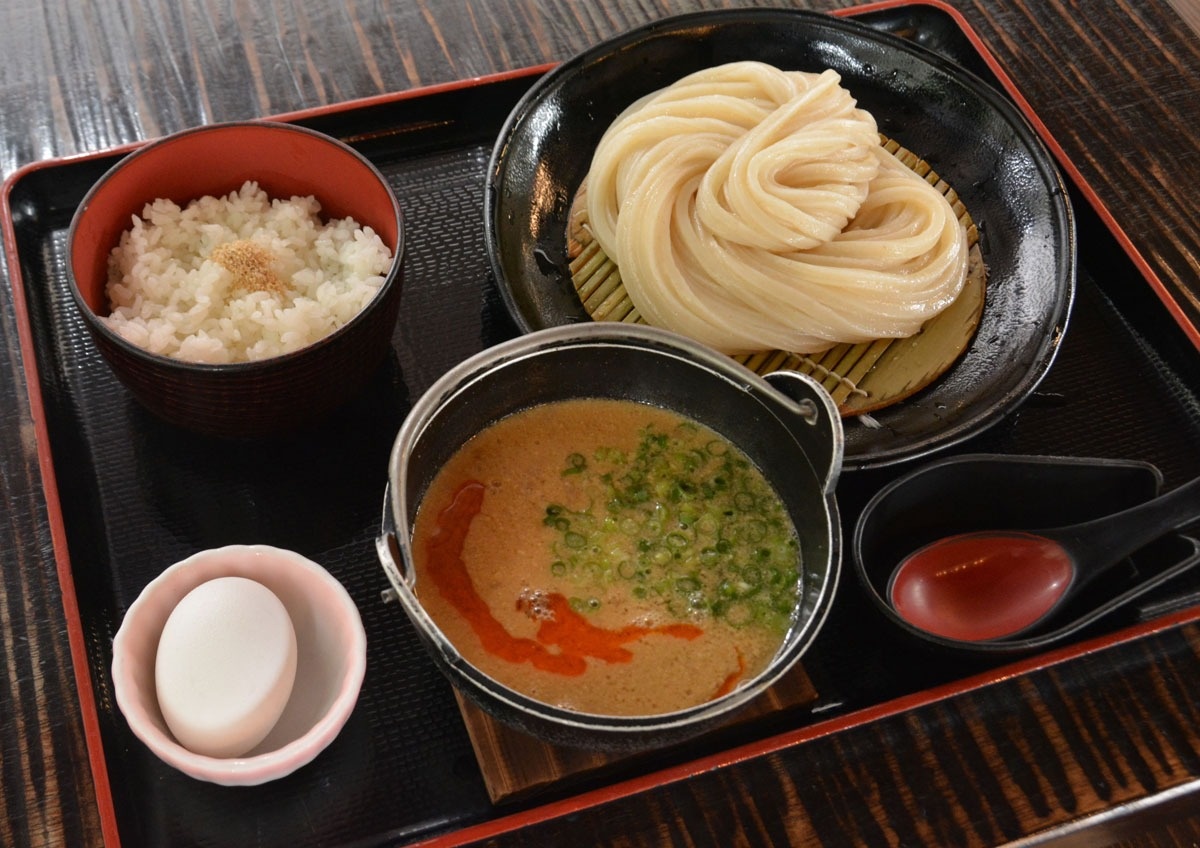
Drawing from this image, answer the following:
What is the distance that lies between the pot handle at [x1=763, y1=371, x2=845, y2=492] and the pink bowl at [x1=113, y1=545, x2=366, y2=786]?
2.35 feet

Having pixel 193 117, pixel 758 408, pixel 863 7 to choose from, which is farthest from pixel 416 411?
pixel 863 7

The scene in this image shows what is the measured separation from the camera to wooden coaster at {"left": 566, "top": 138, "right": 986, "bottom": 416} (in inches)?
76.2

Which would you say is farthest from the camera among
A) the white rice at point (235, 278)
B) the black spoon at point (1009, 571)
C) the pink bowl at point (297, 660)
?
the white rice at point (235, 278)

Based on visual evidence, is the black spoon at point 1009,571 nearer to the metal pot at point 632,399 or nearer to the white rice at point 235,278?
the metal pot at point 632,399

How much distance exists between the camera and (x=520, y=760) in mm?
1503

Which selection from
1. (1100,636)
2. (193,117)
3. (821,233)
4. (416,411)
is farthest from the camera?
(193,117)

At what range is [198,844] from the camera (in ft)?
4.87

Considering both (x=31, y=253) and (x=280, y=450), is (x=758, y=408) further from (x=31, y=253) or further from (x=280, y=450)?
(x=31, y=253)

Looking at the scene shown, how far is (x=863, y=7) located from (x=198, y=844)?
93.9 inches

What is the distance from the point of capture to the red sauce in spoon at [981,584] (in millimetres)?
1688

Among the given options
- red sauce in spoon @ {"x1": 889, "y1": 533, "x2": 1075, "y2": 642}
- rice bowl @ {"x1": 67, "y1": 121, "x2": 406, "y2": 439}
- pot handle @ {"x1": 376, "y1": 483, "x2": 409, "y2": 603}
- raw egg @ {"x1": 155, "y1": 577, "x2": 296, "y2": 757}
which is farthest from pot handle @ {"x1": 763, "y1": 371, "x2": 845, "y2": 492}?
raw egg @ {"x1": 155, "y1": 577, "x2": 296, "y2": 757}

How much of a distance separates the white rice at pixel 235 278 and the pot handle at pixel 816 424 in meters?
0.77

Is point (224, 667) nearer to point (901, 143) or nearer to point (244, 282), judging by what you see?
point (244, 282)

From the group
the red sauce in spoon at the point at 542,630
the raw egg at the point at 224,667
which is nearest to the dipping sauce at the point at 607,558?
the red sauce in spoon at the point at 542,630
